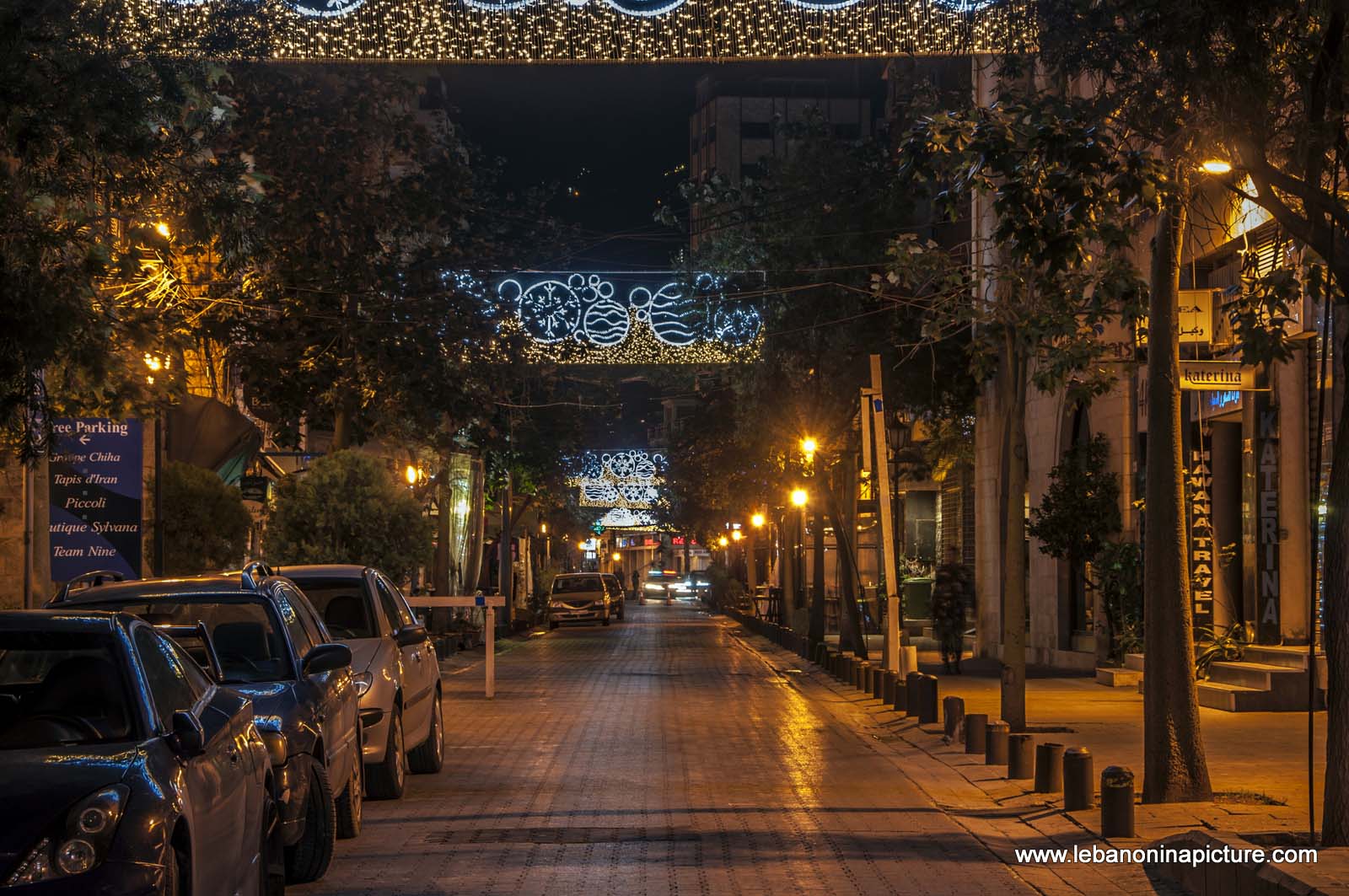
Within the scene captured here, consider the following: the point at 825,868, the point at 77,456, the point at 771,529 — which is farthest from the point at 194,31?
the point at 771,529

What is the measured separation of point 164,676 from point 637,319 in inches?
1134

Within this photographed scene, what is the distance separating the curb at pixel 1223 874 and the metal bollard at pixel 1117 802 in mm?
373

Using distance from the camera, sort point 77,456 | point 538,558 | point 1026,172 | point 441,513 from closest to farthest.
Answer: point 1026,172 < point 77,456 < point 441,513 < point 538,558

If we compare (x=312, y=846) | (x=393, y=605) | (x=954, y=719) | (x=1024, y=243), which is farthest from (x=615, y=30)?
(x=312, y=846)

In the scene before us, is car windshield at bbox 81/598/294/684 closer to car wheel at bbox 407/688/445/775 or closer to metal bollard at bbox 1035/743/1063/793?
car wheel at bbox 407/688/445/775

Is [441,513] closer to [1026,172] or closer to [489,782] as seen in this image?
[489,782]

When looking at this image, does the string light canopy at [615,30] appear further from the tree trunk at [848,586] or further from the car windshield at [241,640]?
the tree trunk at [848,586]

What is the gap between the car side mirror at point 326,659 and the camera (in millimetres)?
9734

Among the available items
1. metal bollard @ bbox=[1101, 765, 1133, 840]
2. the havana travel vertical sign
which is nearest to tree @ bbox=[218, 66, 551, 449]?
the havana travel vertical sign

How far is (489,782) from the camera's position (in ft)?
48.2

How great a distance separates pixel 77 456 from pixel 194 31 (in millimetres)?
5968

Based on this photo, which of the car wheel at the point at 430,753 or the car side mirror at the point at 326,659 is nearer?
the car side mirror at the point at 326,659

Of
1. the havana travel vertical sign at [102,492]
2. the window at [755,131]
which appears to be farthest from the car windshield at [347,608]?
the window at [755,131]

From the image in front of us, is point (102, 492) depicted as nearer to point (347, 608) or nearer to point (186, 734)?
point (347, 608)
